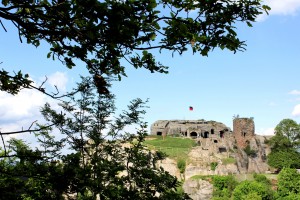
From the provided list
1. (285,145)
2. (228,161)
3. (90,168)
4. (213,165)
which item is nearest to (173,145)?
(213,165)

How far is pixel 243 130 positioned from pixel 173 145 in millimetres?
17345

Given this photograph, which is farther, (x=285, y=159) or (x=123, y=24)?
(x=285, y=159)

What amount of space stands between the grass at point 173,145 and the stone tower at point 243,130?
38.0ft

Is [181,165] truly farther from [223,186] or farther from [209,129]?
[209,129]

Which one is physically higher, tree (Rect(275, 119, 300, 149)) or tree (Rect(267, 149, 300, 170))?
tree (Rect(275, 119, 300, 149))

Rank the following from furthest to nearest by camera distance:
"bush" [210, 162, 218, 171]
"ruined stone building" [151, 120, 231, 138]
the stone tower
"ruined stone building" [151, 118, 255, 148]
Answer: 1. "ruined stone building" [151, 120, 231, 138]
2. "ruined stone building" [151, 118, 255, 148]
3. the stone tower
4. "bush" [210, 162, 218, 171]

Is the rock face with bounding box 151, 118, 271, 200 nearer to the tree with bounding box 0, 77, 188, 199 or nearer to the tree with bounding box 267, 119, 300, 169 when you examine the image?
the tree with bounding box 267, 119, 300, 169

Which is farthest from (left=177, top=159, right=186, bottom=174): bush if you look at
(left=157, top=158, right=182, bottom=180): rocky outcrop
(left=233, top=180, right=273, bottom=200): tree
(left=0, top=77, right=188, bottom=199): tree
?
(left=0, top=77, right=188, bottom=199): tree

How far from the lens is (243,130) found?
254ft

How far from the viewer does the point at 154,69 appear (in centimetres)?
617

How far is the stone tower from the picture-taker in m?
76.9

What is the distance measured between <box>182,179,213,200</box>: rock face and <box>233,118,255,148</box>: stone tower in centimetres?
2079

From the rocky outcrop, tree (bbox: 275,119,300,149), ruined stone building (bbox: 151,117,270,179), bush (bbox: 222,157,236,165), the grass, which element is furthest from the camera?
tree (bbox: 275,119,300,149)

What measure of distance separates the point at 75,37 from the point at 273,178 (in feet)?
205
